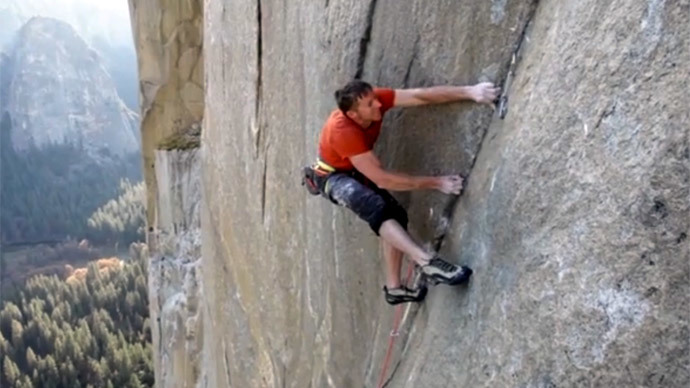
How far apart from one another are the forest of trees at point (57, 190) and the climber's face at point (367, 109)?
2164 inches

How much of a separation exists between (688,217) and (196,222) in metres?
11.1

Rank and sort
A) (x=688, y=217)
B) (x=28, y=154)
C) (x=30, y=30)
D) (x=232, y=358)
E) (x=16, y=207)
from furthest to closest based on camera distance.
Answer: (x=30, y=30) < (x=28, y=154) < (x=16, y=207) < (x=232, y=358) < (x=688, y=217)

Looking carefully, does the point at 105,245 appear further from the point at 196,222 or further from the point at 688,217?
the point at 688,217

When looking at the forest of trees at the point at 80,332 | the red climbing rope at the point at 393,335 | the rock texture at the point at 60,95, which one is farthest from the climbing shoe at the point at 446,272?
the rock texture at the point at 60,95

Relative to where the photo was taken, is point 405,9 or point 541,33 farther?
point 405,9

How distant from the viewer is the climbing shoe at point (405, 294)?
15.8 ft

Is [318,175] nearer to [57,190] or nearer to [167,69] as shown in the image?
[167,69]

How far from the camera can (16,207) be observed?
66.9 m

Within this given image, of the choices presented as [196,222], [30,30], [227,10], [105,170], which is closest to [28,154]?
[105,170]

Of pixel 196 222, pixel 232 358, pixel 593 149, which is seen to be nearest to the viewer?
pixel 593 149

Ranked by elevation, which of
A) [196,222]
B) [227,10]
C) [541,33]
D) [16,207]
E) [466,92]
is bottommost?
[16,207]

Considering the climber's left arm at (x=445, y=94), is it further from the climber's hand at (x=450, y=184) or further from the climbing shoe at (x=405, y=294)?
the climbing shoe at (x=405, y=294)

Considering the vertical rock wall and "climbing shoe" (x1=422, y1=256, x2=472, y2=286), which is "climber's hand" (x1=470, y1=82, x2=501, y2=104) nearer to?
"climbing shoe" (x1=422, y1=256, x2=472, y2=286)

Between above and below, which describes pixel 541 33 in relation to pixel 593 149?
above
